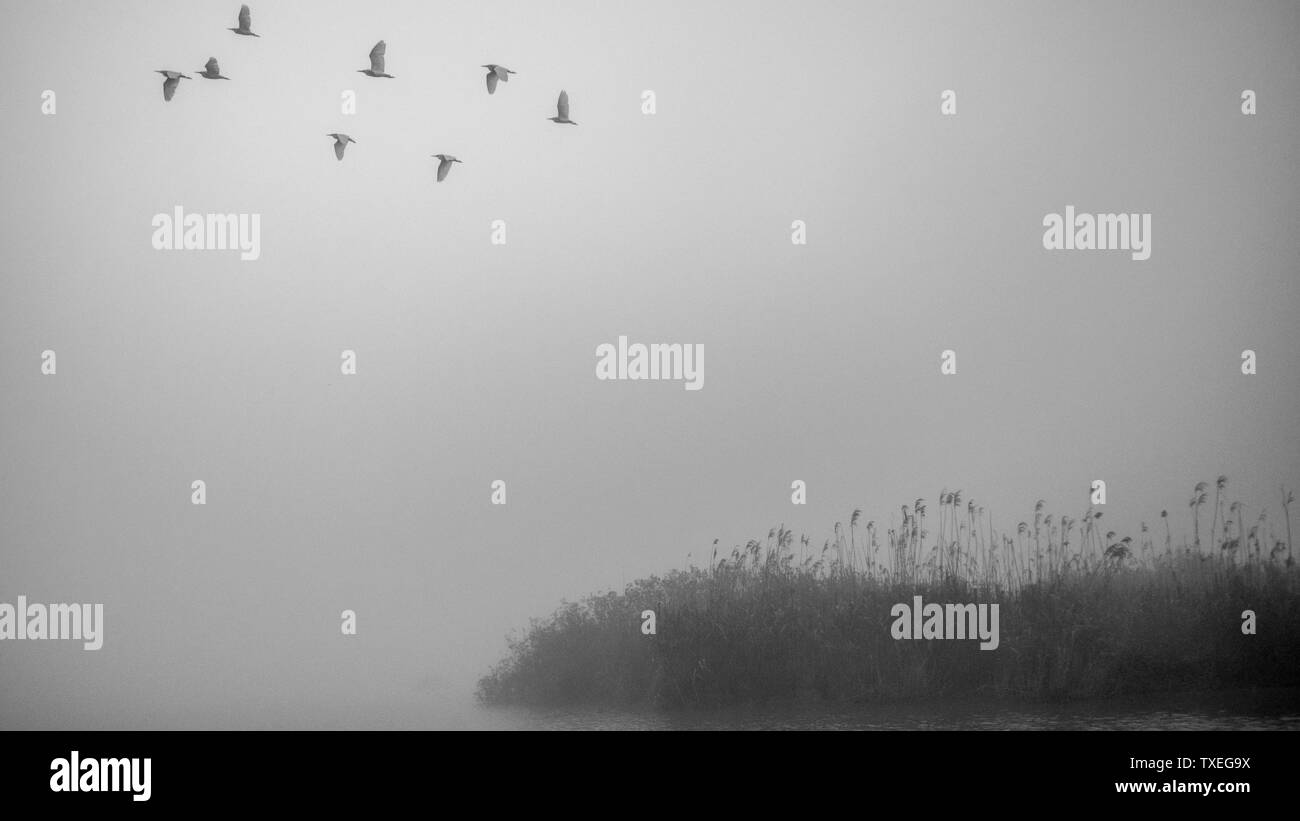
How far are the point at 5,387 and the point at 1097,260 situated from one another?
5.83 meters

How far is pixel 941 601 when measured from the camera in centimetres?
712

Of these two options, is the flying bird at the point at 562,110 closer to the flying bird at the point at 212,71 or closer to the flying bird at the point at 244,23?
the flying bird at the point at 244,23

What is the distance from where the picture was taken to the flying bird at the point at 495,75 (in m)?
6.99

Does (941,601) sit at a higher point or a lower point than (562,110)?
lower

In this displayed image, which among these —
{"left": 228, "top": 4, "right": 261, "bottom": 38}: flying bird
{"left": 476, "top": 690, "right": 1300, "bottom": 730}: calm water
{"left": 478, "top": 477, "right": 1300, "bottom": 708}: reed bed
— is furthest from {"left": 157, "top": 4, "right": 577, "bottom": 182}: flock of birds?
{"left": 476, "top": 690, "right": 1300, "bottom": 730}: calm water

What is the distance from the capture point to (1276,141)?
23.3 ft

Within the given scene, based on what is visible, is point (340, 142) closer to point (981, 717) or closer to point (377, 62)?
point (377, 62)

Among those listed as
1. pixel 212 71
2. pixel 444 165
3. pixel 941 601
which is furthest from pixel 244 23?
pixel 941 601

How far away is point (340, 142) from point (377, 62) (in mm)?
465

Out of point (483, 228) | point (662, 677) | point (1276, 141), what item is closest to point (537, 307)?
point (483, 228)

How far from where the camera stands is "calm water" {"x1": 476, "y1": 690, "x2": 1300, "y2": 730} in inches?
267

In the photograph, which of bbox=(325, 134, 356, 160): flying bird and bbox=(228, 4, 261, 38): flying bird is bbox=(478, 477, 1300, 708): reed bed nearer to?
bbox=(325, 134, 356, 160): flying bird

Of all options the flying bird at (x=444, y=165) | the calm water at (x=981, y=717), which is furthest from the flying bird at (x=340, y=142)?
the calm water at (x=981, y=717)
